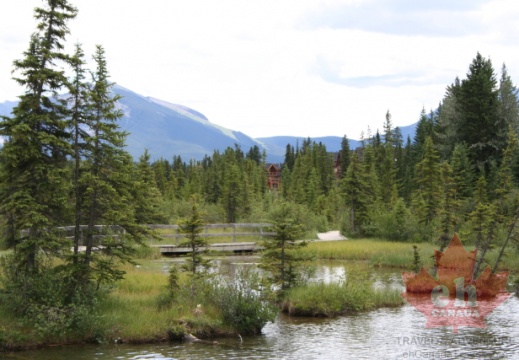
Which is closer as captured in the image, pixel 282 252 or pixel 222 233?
pixel 282 252

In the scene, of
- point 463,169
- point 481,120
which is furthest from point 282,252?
point 481,120

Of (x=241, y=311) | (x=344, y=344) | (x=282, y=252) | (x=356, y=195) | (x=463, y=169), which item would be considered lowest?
(x=344, y=344)

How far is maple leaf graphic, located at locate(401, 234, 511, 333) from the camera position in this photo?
63.9ft

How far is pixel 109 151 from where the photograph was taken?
1748 cm

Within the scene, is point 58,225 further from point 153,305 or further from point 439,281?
point 439,281

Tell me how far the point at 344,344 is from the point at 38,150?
34.1 ft

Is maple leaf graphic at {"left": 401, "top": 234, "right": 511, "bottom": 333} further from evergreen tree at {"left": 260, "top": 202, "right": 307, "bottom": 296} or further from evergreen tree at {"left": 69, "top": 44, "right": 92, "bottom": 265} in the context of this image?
evergreen tree at {"left": 69, "top": 44, "right": 92, "bottom": 265}

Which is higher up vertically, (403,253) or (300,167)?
(300,167)

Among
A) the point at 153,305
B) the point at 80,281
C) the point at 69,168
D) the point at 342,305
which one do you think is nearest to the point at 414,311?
the point at 342,305

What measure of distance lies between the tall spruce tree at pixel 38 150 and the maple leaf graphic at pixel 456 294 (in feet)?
39.3

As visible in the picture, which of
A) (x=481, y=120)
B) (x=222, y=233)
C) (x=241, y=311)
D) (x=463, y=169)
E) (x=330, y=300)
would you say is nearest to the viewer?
(x=241, y=311)

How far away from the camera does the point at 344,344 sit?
16.0 metres

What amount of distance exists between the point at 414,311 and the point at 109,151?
11.7 m

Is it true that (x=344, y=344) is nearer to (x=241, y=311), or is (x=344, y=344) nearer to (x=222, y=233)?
(x=241, y=311)
